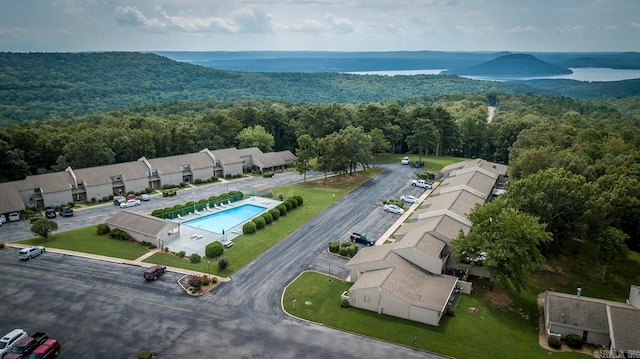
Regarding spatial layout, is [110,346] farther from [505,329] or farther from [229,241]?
[505,329]

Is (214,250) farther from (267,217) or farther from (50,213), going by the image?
(50,213)

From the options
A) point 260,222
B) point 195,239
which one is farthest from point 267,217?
point 195,239

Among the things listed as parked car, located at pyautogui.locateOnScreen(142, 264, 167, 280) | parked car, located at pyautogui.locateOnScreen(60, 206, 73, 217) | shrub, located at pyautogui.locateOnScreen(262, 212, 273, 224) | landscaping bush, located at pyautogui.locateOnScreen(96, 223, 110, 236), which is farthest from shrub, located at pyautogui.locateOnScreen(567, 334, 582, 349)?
parked car, located at pyautogui.locateOnScreen(60, 206, 73, 217)

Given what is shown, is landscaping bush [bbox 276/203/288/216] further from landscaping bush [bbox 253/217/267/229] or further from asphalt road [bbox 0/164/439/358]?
asphalt road [bbox 0/164/439/358]

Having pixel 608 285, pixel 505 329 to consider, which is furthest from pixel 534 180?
pixel 505 329

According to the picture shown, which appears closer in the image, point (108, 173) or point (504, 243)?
point (504, 243)

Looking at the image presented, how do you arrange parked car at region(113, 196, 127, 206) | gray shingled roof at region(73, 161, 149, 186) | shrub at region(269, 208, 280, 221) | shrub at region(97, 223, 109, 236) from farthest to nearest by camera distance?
gray shingled roof at region(73, 161, 149, 186), parked car at region(113, 196, 127, 206), shrub at region(269, 208, 280, 221), shrub at region(97, 223, 109, 236)

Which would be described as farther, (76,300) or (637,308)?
(76,300)
